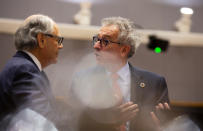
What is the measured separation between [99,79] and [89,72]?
0.06 metres

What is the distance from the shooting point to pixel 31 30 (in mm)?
1208

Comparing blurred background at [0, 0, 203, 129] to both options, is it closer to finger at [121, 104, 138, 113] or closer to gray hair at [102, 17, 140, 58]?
gray hair at [102, 17, 140, 58]

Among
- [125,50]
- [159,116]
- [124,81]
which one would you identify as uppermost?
[125,50]

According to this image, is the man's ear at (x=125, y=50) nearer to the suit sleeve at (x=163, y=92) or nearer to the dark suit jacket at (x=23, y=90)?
the suit sleeve at (x=163, y=92)

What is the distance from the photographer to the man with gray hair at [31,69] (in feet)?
3.60

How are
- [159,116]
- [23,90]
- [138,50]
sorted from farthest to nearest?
[138,50] < [159,116] < [23,90]

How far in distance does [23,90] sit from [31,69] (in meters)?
0.08

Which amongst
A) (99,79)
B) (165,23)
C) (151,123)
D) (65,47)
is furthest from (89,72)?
(165,23)

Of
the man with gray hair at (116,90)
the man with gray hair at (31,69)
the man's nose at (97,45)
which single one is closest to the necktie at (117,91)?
the man with gray hair at (116,90)

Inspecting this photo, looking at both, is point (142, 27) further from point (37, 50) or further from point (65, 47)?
point (37, 50)

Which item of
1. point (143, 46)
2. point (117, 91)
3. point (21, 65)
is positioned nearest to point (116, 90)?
point (117, 91)

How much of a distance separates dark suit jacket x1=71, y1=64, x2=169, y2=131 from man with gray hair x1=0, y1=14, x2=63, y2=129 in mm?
114

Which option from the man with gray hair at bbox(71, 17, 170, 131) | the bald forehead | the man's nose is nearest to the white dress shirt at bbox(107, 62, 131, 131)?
the man with gray hair at bbox(71, 17, 170, 131)

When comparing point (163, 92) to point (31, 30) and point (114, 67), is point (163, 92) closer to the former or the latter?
point (114, 67)
